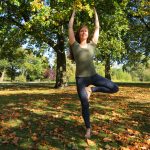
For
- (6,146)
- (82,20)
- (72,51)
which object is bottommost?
(6,146)

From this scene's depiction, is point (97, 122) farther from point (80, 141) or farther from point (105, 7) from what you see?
point (105, 7)

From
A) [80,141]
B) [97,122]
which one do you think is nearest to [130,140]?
[80,141]

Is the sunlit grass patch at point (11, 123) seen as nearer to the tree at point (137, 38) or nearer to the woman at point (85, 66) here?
the woman at point (85, 66)

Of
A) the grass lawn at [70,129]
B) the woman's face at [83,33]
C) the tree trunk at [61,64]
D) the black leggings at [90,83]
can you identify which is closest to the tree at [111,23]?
the tree trunk at [61,64]

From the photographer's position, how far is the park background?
356 inches

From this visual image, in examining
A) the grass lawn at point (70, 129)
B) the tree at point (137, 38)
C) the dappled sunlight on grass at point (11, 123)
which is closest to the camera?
the grass lawn at point (70, 129)

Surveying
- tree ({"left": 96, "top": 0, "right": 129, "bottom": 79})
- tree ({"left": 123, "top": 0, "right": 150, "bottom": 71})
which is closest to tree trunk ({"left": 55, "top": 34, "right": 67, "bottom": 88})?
tree ({"left": 96, "top": 0, "right": 129, "bottom": 79})

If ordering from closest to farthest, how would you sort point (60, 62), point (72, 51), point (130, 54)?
1. point (72, 51)
2. point (60, 62)
3. point (130, 54)

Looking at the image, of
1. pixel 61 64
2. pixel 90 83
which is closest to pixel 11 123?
pixel 90 83

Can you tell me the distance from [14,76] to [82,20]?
71.2 metres

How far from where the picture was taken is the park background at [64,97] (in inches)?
356

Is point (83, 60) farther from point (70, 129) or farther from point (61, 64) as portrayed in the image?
point (61, 64)

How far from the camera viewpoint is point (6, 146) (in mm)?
8438

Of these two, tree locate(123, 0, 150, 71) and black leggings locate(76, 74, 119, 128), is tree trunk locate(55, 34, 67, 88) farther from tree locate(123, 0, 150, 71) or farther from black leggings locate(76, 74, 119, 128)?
black leggings locate(76, 74, 119, 128)
